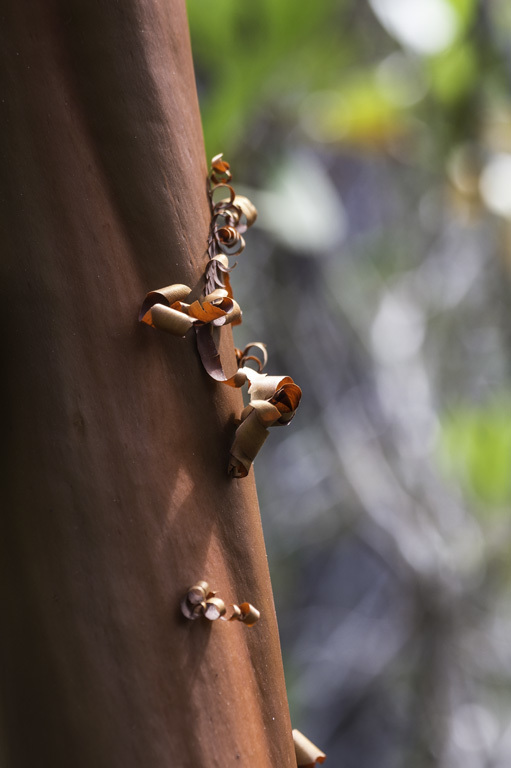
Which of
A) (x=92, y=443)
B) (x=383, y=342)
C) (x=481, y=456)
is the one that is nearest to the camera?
(x=92, y=443)

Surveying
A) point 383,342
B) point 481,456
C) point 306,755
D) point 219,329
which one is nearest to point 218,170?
point 219,329

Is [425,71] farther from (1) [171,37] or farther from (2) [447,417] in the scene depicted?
(1) [171,37]

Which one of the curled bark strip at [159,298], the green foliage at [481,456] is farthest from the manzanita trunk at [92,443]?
the green foliage at [481,456]

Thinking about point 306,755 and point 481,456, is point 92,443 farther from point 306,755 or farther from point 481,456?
point 481,456

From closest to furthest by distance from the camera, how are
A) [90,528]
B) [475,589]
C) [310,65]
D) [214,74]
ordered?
[90,528], [214,74], [310,65], [475,589]

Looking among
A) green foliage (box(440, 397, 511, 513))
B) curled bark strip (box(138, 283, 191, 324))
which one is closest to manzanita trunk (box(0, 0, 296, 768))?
curled bark strip (box(138, 283, 191, 324))

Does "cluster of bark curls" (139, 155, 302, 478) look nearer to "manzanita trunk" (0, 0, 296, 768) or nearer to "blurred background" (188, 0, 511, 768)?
"manzanita trunk" (0, 0, 296, 768)

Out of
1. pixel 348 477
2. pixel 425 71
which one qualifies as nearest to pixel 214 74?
pixel 425 71
